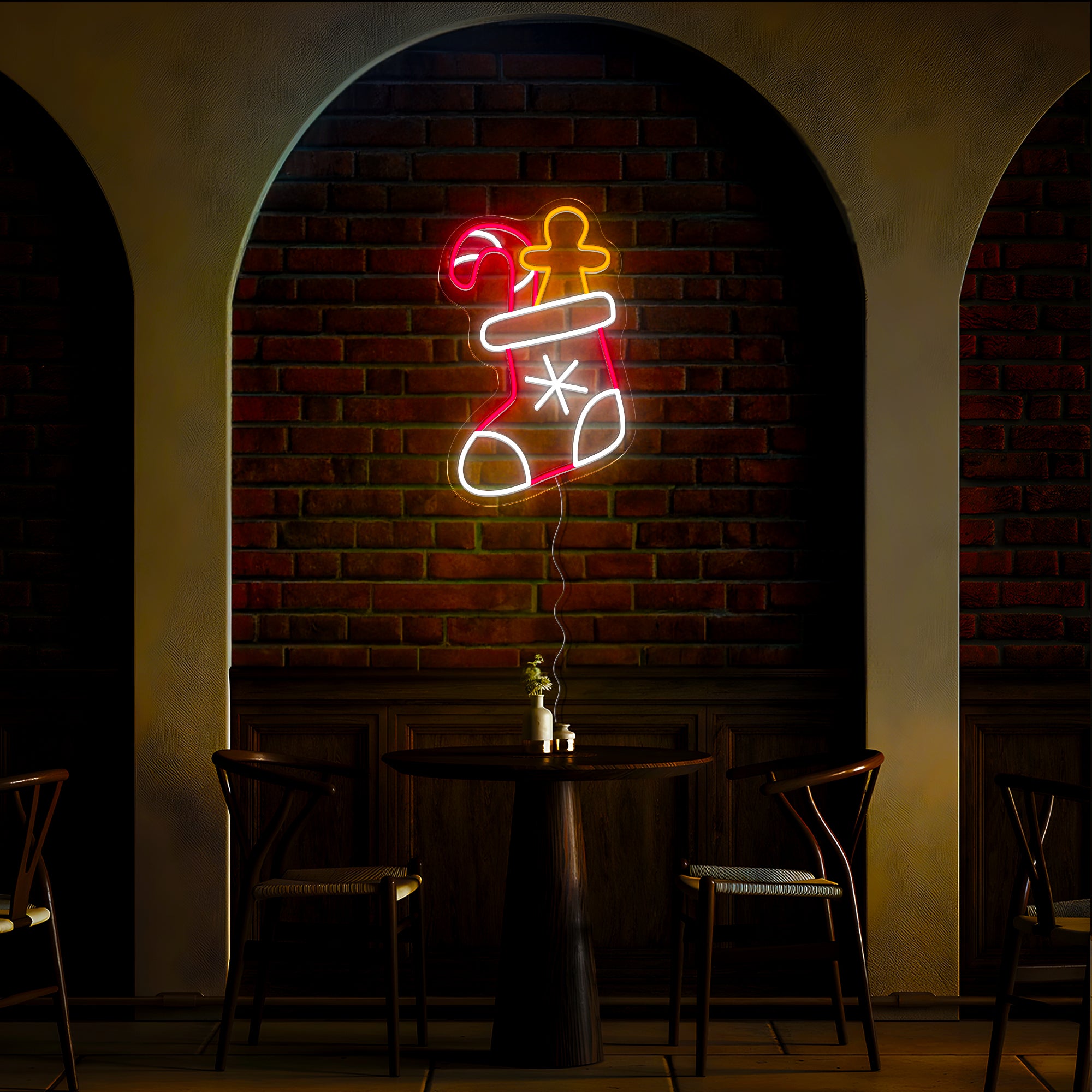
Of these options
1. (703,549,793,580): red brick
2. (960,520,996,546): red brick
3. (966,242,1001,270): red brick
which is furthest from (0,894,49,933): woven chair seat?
(966,242,1001,270): red brick

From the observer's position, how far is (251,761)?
326 centimetres

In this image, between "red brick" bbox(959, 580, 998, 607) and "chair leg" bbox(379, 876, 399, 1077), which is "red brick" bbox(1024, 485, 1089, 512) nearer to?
"red brick" bbox(959, 580, 998, 607)

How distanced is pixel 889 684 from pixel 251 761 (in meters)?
1.85

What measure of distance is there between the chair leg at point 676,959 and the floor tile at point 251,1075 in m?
0.67

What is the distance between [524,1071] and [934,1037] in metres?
1.19

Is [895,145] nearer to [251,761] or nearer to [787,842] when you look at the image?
[787,842]

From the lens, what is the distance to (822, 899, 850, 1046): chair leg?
3.10m

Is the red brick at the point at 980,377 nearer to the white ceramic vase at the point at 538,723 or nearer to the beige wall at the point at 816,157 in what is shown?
the beige wall at the point at 816,157

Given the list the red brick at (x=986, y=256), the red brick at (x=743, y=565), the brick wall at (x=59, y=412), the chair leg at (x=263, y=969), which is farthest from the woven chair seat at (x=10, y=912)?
the red brick at (x=986, y=256)

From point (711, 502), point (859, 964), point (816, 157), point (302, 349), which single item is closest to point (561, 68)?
point (816, 157)

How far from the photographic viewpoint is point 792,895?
2.99 m

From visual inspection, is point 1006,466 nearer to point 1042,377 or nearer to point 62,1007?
point 1042,377

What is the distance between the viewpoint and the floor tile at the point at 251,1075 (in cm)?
291

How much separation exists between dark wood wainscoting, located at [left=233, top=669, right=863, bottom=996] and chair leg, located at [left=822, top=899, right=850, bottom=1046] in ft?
1.35
